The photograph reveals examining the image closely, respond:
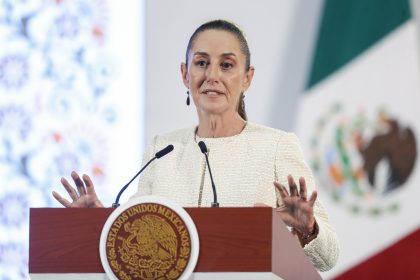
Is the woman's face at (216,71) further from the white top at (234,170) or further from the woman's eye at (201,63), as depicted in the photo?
the white top at (234,170)

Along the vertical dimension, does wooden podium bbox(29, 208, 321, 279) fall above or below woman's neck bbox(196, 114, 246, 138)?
below

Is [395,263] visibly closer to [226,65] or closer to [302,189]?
[226,65]

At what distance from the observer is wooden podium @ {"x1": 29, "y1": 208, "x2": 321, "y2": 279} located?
251cm

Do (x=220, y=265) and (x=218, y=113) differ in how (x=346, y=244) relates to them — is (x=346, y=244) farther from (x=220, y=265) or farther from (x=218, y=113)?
(x=220, y=265)

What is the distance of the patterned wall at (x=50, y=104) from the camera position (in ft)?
16.8

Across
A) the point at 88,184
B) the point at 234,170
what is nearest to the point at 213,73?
the point at 234,170

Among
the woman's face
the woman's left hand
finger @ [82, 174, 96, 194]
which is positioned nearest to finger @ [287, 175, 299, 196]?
the woman's left hand

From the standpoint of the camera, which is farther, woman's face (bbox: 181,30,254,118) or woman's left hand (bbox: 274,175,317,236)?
woman's face (bbox: 181,30,254,118)

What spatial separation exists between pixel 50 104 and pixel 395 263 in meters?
1.76

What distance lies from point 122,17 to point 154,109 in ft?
1.50

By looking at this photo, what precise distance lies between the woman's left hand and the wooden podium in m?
0.12

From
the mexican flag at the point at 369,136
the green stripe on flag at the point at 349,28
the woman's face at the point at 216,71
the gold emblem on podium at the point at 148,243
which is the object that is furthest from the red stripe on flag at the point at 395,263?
the gold emblem on podium at the point at 148,243

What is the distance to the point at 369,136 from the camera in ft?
17.5

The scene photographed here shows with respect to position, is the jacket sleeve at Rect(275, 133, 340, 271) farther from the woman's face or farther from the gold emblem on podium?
the gold emblem on podium
